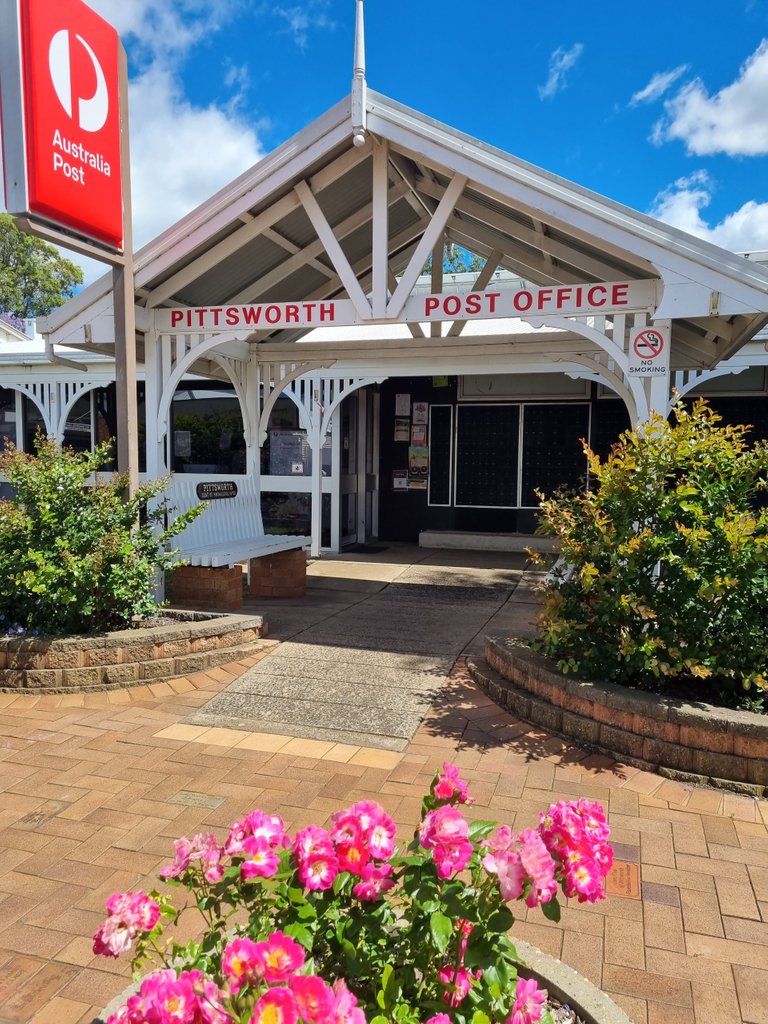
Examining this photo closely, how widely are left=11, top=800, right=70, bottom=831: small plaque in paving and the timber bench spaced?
9.54 feet

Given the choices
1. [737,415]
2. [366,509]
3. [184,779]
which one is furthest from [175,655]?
[737,415]

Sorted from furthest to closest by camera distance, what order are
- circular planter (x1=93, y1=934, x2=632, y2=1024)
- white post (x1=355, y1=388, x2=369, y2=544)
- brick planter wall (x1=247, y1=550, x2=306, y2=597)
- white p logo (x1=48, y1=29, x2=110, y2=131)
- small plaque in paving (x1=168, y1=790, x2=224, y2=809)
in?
white post (x1=355, y1=388, x2=369, y2=544), brick planter wall (x1=247, y1=550, x2=306, y2=597), white p logo (x1=48, y1=29, x2=110, y2=131), small plaque in paving (x1=168, y1=790, x2=224, y2=809), circular planter (x1=93, y1=934, x2=632, y2=1024)

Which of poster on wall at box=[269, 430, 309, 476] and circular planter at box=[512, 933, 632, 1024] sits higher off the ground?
poster on wall at box=[269, 430, 309, 476]

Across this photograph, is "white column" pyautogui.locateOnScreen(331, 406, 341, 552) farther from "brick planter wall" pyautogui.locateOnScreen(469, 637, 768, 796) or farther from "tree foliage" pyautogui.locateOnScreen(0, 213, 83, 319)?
"tree foliage" pyautogui.locateOnScreen(0, 213, 83, 319)

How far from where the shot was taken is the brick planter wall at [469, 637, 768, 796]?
3428 mm

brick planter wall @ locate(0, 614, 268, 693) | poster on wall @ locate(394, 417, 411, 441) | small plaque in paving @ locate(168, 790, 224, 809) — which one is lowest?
small plaque in paving @ locate(168, 790, 224, 809)

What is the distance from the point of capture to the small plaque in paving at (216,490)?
23.3 feet

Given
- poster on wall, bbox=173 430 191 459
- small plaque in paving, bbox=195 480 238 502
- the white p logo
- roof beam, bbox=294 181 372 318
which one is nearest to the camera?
the white p logo

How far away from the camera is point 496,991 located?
4.66 ft

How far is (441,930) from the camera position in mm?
1369

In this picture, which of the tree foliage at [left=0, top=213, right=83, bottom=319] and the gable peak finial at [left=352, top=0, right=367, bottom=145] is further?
the tree foliage at [left=0, top=213, right=83, bottom=319]

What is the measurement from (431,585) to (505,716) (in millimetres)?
4468

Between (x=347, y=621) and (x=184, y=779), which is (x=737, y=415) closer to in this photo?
(x=347, y=621)

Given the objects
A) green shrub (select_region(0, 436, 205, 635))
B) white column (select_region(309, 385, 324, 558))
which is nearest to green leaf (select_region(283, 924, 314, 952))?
green shrub (select_region(0, 436, 205, 635))
